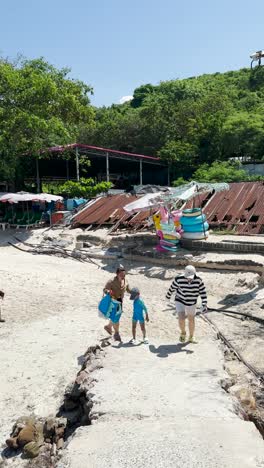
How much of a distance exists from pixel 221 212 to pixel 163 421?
1727 centimetres

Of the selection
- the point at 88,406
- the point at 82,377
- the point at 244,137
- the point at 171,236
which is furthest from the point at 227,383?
the point at 244,137

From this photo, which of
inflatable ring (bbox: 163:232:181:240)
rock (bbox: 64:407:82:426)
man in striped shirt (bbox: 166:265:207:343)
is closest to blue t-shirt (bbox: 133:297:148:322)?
man in striped shirt (bbox: 166:265:207:343)

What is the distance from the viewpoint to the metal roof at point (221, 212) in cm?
2064

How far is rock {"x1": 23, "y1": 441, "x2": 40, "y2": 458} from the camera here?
5.69 meters

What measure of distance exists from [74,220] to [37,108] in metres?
6.70

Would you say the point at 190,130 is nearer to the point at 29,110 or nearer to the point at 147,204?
the point at 29,110

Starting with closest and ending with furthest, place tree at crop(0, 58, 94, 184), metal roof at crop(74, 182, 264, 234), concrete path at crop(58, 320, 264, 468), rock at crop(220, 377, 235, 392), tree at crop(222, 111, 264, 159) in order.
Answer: concrete path at crop(58, 320, 264, 468) < rock at crop(220, 377, 235, 392) < metal roof at crop(74, 182, 264, 234) < tree at crop(0, 58, 94, 184) < tree at crop(222, 111, 264, 159)

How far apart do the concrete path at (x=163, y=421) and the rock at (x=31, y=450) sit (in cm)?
72

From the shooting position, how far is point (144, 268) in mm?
17547

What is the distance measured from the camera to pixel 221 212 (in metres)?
22.0

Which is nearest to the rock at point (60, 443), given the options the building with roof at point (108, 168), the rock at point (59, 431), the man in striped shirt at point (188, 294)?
the rock at point (59, 431)

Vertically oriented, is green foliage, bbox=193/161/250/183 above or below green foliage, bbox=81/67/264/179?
below

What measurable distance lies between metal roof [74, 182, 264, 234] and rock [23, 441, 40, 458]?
15.2m

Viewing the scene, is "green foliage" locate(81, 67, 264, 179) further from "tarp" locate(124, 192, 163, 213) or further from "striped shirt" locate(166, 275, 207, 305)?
"striped shirt" locate(166, 275, 207, 305)
